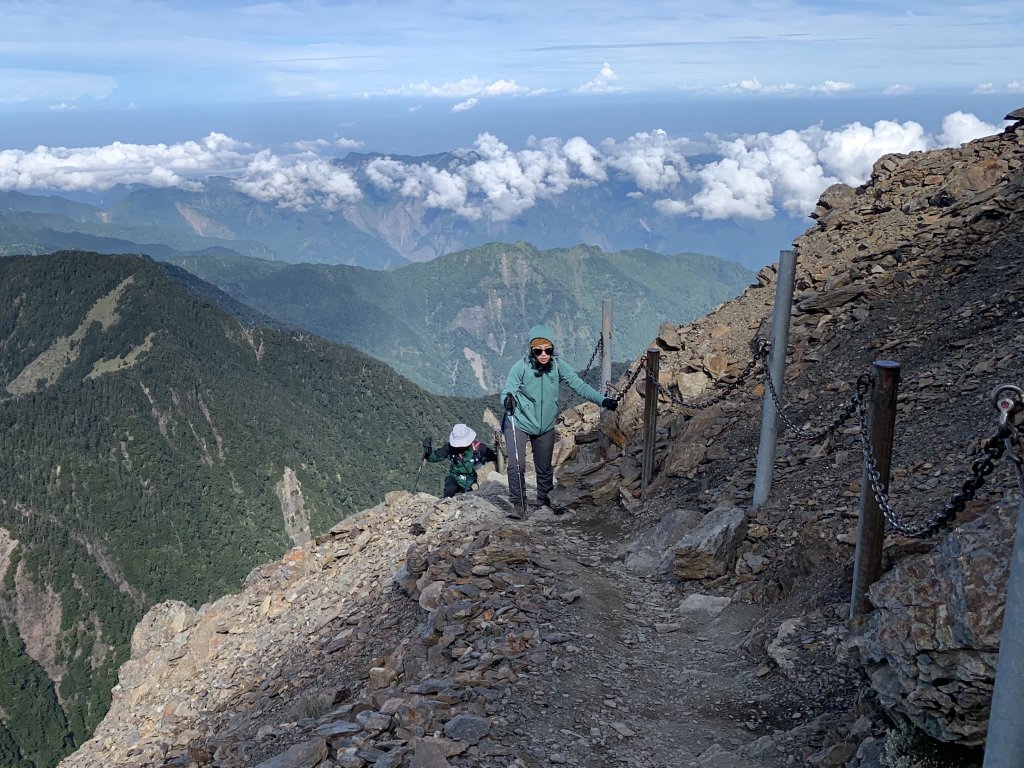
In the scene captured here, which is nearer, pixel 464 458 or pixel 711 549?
pixel 711 549

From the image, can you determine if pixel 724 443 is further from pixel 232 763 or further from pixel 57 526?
pixel 57 526

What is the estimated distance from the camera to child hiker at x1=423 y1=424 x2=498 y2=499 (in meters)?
15.2

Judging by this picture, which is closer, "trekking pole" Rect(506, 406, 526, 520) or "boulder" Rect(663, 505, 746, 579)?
"boulder" Rect(663, 505, 746, 579)

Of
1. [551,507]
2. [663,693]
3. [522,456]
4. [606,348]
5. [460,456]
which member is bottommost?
[551,507]

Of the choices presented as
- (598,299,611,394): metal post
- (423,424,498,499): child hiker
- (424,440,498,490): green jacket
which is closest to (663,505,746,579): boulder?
(423,424,498,499): child hiker

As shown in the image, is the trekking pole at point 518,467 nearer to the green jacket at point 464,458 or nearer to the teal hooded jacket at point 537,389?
the teal hooded jacket at point 537,389

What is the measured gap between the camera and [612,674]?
27.0 feet

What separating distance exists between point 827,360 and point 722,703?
28.5 feet

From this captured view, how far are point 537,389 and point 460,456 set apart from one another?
→ 3301mm

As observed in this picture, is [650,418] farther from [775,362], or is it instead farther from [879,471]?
[879,471]

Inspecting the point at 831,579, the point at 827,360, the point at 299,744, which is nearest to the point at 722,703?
the point at 831,579

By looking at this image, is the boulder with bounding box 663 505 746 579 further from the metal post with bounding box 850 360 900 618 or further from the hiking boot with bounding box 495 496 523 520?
the hiking boot with bounding box 495 496 523 520

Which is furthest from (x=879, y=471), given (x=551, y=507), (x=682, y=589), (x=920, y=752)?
(x=551, y=507)

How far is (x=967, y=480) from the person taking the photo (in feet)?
17.5
